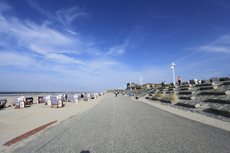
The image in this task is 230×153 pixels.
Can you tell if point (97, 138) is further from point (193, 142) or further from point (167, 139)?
point (193, 142)

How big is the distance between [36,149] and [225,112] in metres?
9.54

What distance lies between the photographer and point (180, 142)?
12.6ft

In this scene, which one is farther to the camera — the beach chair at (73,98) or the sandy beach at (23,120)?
the beach chair at (73,98)

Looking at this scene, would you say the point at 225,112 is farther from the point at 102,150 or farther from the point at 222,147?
the point at 102,150

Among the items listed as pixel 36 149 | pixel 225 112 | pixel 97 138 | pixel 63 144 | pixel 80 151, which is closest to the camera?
pixel 80 151

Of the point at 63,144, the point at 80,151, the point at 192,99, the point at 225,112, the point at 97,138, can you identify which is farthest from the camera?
the point at 192,99

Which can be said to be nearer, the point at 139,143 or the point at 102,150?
the point at 102,150

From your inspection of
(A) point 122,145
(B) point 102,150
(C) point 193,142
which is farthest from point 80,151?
(C) point 193,142

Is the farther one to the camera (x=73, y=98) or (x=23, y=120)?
(x=73, y=98)

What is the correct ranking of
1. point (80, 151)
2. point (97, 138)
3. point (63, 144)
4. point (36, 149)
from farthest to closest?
point (97, 138) < point (63, 144) < point (36, 149) < point (80, 151)

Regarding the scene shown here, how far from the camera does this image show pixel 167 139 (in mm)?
4082

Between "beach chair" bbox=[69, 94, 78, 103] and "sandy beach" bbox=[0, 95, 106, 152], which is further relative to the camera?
"beach chair" bbox=[69, 94, 78, 103]

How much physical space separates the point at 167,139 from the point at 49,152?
3.54 m

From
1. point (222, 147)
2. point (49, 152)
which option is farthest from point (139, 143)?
point (49, 152)
